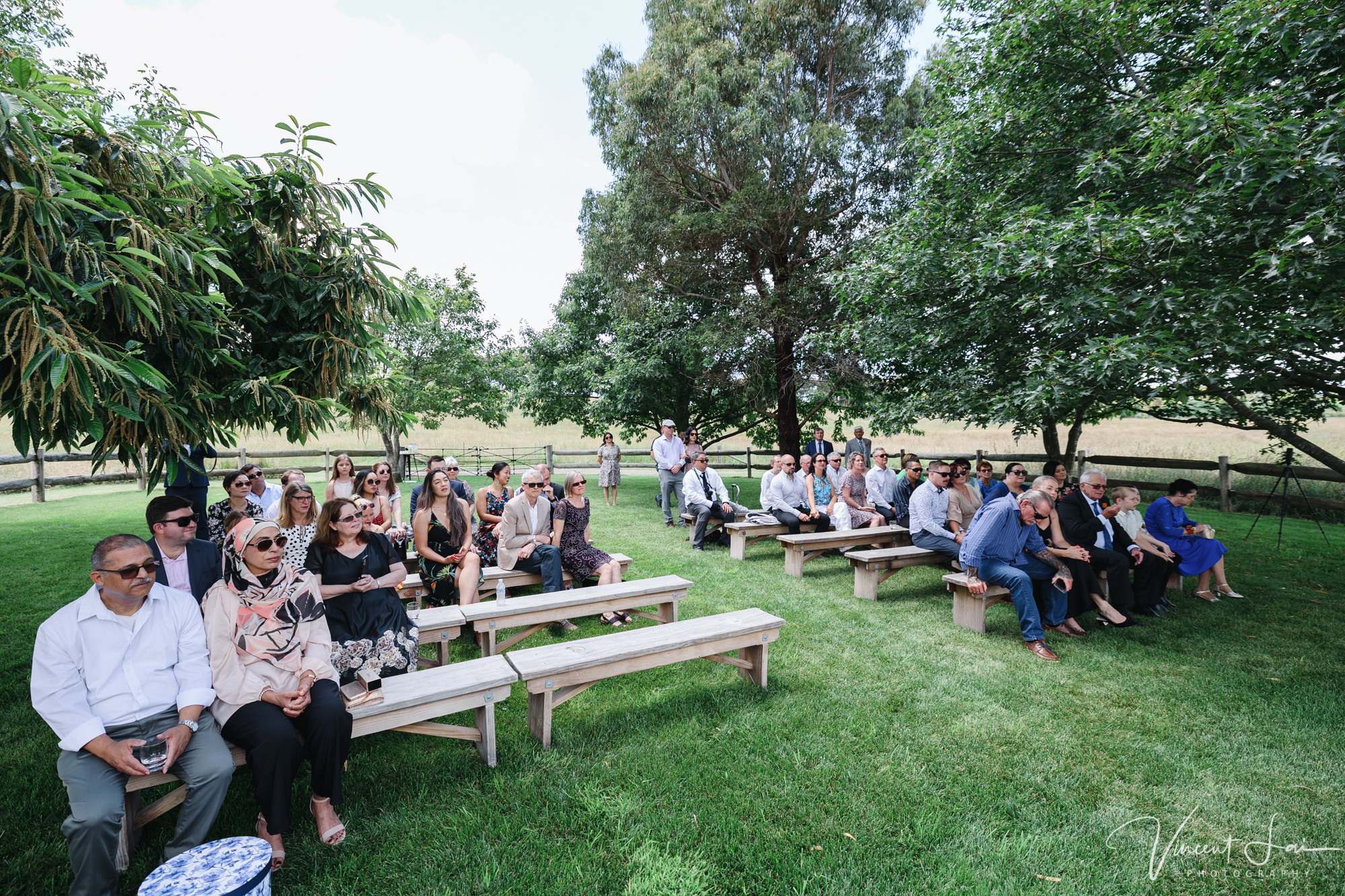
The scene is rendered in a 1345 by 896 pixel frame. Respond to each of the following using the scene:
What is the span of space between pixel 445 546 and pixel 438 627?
1491 millimetres

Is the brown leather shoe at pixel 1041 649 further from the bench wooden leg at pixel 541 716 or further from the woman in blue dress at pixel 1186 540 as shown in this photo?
the bench wooden leg at pixel 541 716

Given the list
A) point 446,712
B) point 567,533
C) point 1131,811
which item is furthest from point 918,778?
point 567,533

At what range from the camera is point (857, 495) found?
8.83 metres

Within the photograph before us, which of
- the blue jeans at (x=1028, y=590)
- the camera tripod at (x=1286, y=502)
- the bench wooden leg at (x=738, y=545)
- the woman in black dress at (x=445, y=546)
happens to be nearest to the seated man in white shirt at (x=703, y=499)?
the bench wooden leg at (x=738, y=545)

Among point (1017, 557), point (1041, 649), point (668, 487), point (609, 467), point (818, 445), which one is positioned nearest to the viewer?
point (1041, 649)

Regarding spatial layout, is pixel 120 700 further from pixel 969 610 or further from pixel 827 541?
pixel 827 541

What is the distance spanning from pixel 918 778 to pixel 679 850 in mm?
1380

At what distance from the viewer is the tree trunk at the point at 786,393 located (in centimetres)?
1205

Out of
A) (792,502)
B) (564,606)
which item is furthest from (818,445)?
(564,606)

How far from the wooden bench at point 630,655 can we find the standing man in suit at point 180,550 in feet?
5.94

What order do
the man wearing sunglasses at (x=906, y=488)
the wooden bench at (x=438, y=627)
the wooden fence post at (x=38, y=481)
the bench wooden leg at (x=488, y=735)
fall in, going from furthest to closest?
the wooden fence post at (x=38, y=481) → the man wearing sunglasses at (x=906, y=488) → the wooden bench at (x=438, y=627) → the bench wooden leg at (x=488, y=735)

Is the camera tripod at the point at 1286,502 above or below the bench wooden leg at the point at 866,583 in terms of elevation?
above

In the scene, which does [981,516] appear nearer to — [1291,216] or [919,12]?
[1291,216]

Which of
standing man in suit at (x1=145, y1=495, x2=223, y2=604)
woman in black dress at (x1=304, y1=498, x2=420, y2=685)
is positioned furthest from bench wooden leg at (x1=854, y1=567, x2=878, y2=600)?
standing man in suit at (x1=145, y1=495, x2=223, y2=604)
